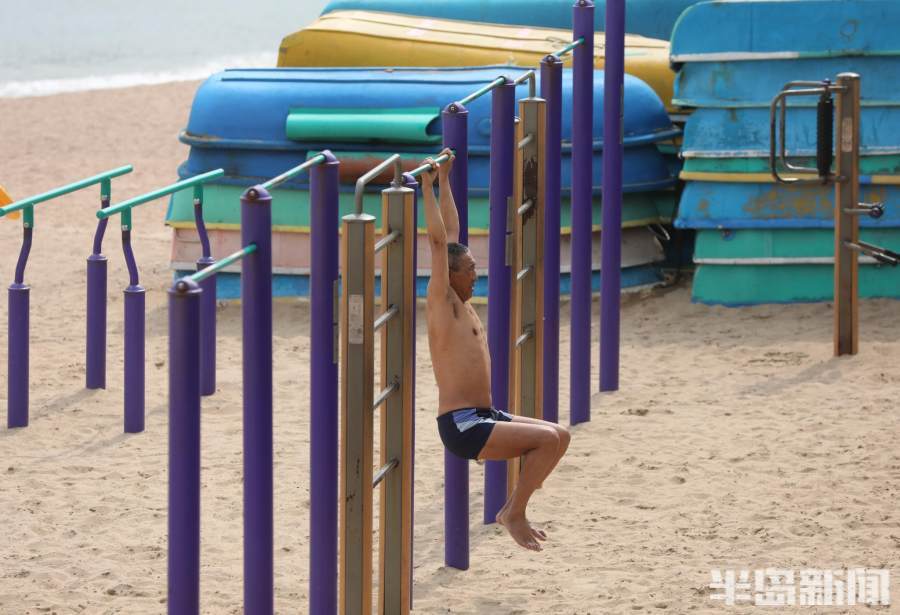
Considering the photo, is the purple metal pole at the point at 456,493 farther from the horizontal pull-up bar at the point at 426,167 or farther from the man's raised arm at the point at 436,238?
the man's raised arm at the point at 436,238

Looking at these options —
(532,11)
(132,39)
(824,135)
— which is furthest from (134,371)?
(132,39)

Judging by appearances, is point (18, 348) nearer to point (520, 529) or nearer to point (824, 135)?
point (520, 529)

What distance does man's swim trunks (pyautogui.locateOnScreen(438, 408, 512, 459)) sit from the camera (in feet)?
18.6

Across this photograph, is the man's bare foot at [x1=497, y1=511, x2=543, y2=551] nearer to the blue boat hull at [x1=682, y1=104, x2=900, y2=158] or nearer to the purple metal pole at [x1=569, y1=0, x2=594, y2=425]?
the purple metal pole at [x1=569, y1=0, x2=594, y2=425]

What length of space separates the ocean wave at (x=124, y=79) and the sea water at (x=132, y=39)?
0.03 m

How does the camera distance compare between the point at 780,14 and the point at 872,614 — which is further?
the point at 780,14

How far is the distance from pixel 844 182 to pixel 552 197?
251cm

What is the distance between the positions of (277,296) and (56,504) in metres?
3.89

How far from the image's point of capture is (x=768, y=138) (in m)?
10.3

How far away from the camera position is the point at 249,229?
4.55m

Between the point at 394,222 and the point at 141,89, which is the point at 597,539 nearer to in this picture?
the point at 394,222

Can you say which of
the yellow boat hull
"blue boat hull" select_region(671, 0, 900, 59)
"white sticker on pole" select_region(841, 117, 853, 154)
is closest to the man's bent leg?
"white sticker on pole" select_region(841, 117, 853, 154)

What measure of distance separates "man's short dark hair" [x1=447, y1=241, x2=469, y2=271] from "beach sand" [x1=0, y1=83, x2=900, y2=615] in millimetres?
1315

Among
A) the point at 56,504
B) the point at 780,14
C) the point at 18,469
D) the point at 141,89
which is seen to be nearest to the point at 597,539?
the point at 56,504
